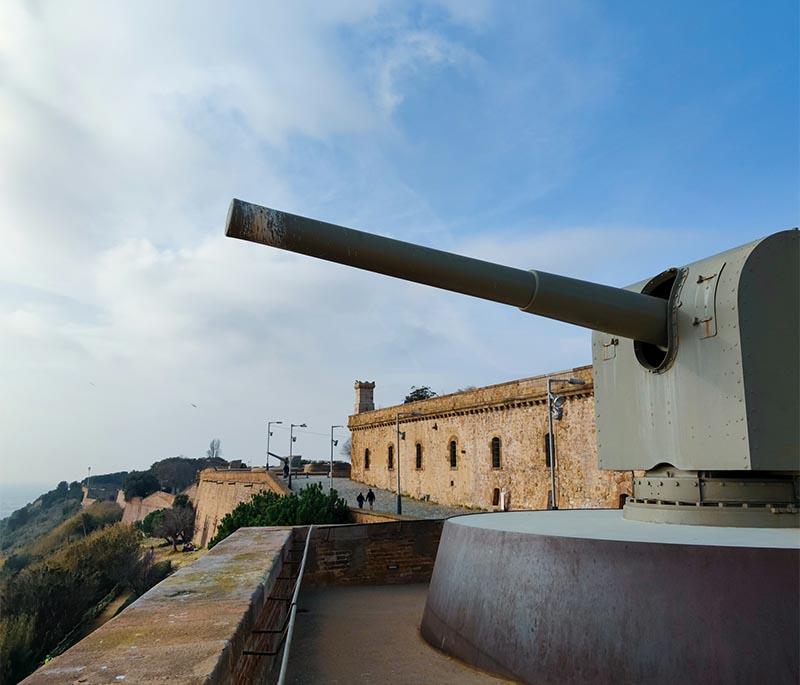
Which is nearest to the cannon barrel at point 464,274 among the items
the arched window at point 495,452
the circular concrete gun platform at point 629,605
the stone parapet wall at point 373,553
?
the circular concrete gun platform at point 629,605

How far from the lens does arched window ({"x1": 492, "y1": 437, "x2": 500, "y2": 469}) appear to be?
25977mm

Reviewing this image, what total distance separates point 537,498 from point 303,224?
20995mm

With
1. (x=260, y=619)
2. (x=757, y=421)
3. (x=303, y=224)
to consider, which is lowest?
(x=260, y=619)

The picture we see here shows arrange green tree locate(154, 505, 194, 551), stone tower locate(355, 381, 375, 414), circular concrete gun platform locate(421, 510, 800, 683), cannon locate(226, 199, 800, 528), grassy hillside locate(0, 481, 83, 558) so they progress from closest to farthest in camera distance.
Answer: circular concrete gun platform locate(421, 510, 800, 683) < cannon locate(226, 199, 800, 528) < stone tower locate(355, 381, 375, 414) < green tree locate(154, 505, 194, 551) < grassy hillside locate(0, 481, 83, 558)

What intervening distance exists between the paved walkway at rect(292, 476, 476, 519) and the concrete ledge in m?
16.8

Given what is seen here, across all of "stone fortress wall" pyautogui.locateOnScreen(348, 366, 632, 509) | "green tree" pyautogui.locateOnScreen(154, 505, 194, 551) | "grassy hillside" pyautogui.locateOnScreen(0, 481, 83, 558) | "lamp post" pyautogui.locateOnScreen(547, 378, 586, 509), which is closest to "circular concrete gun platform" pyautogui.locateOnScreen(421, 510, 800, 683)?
"stone fortress wall" pyautogui.locateOnScreen(348, 366, 632, 509)

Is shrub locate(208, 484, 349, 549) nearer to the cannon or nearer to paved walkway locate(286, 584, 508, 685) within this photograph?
paved walkway locate(286, 584, 508, 685)

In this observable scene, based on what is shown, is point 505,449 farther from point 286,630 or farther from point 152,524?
point 152,524

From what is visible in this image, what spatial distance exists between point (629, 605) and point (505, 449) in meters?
22.5

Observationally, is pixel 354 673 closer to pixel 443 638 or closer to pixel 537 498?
pixel 443 638

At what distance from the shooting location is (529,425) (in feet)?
79.6

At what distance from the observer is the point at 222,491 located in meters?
41.5

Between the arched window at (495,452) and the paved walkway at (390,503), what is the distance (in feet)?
6.59

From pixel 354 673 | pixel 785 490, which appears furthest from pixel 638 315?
pixel 354 673
